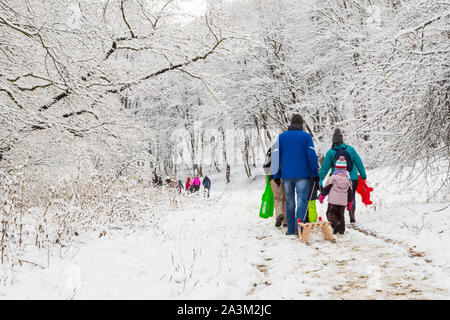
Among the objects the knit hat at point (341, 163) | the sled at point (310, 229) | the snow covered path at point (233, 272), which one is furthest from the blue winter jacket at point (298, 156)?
the snow covered path at point (233, 272)

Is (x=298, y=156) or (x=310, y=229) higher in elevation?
(x=298, y=156)

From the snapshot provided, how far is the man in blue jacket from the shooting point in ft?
17.9

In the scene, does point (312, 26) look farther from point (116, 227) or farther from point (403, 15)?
point (116, 227)

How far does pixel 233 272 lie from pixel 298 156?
2612mm

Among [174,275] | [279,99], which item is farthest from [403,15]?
[279,99]

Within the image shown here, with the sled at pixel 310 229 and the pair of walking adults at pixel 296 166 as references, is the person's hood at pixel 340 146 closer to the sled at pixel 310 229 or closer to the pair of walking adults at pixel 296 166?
the pair of walking adults at pixel 296 166

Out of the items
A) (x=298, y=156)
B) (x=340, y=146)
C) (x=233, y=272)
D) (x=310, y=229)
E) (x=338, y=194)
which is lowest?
(x=233, y=272)

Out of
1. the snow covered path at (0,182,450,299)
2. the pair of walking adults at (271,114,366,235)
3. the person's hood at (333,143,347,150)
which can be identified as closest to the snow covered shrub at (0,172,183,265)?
the snow covered path at (0,182,450,299)

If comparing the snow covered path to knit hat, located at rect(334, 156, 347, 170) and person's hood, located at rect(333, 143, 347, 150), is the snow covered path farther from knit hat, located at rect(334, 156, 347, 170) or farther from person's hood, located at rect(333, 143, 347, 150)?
person's hood, located at rect(333, 143, 347, 150)

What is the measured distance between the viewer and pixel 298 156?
18.0ft

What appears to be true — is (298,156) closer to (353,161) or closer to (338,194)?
(338,194)

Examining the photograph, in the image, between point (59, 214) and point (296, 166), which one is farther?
point (296, 166)

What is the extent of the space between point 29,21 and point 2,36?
89 centimetres

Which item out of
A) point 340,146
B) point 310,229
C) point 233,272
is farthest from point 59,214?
point 340,146
